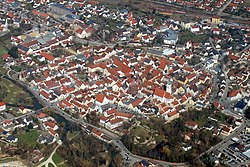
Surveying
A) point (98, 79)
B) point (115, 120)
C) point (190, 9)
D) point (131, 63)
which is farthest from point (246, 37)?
point (115, 120)

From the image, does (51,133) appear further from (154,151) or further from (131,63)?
(131,63)

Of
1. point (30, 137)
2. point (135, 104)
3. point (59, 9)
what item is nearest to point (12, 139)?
point (30, 137)

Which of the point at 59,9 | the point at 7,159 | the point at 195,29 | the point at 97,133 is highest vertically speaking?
the point at 195,29

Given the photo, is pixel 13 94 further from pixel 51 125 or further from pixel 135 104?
pixel 135 104

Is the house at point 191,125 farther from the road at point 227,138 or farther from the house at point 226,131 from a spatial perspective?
the road at point 227,138

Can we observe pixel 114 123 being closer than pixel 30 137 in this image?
No
